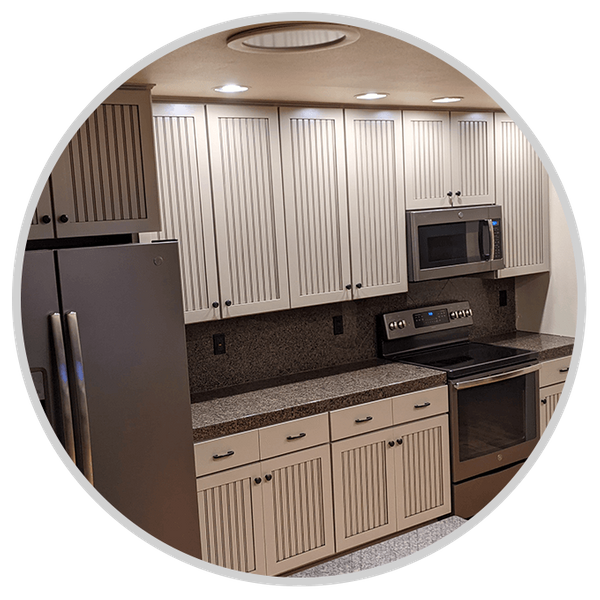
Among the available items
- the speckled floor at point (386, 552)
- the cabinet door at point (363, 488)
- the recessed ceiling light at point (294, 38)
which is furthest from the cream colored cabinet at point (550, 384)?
the recessed ceiling light at point (294, 38)

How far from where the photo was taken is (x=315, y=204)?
3.35m

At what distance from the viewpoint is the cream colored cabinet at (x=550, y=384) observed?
3.90 meters

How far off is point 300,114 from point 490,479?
219cm

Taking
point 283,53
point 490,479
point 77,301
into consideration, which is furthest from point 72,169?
point 490,479

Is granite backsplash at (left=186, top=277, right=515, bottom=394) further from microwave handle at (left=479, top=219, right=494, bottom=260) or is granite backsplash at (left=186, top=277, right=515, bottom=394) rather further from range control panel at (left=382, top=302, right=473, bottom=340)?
microwave handle at (left=479, top=219, right=494, bottom=260)

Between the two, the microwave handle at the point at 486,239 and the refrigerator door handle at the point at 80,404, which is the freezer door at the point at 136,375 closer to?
the refrigerator door handle at the point at 80,404

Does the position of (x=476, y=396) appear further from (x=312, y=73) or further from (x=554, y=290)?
(x=312, y=73)

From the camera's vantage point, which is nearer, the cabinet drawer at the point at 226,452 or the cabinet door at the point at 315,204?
the cabinet drawer at the point at 226,452

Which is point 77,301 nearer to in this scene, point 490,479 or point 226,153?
point 226,153

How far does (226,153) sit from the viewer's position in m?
3.05

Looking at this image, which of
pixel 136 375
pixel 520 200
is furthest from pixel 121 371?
pixel 520 200

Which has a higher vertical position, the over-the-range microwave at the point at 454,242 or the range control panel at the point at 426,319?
the over-the-range microwave at the point at 454,242

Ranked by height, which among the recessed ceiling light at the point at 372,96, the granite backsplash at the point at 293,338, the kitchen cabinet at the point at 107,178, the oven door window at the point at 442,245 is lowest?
the granite backsplash at the point at 293,338

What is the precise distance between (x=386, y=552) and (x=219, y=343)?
1.77 meters
